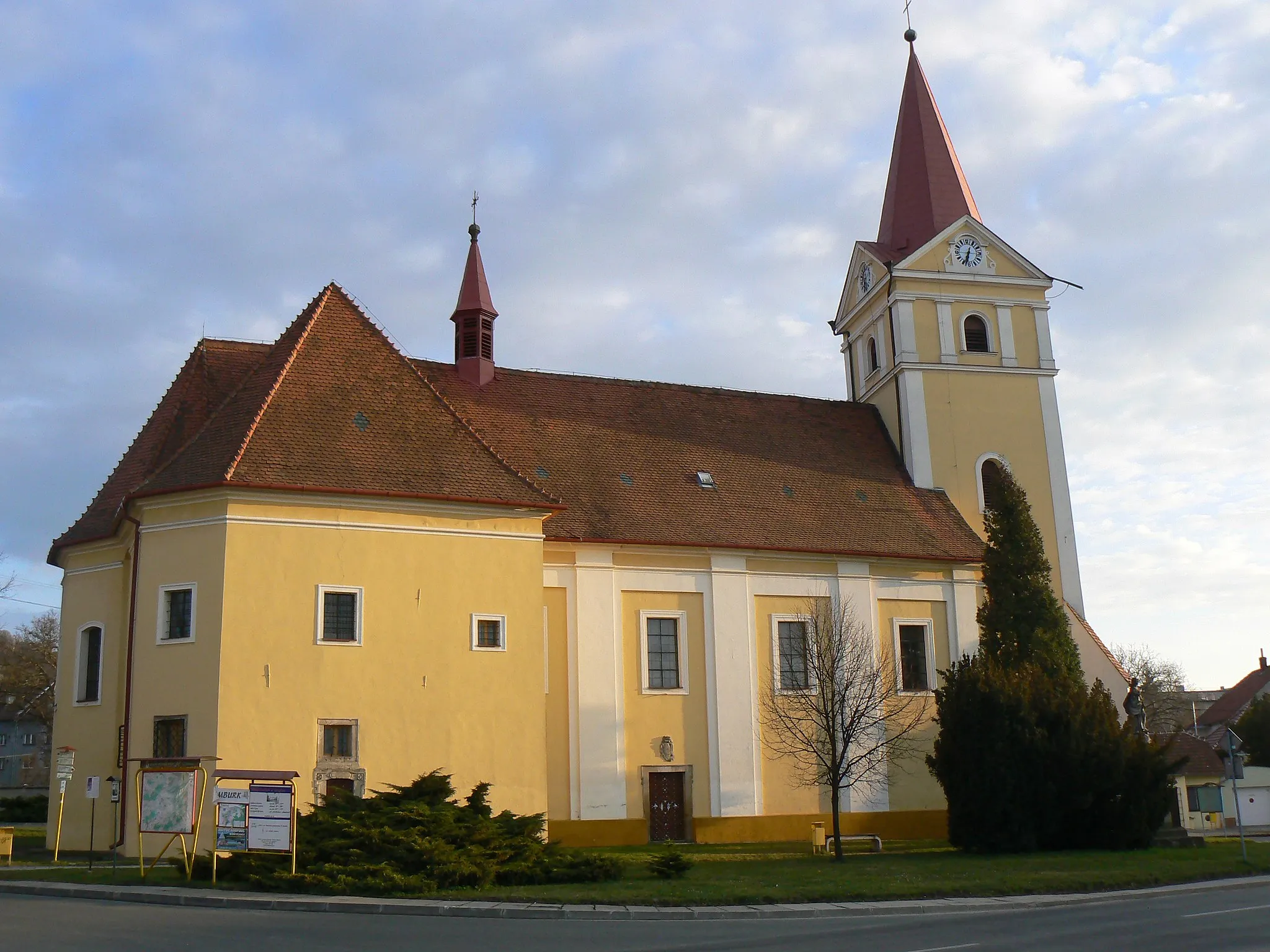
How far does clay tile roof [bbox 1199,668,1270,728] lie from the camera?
281ft

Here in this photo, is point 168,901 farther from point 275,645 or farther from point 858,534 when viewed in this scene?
point 858,534

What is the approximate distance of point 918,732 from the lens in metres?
31.9

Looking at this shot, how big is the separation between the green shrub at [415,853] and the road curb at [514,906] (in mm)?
473

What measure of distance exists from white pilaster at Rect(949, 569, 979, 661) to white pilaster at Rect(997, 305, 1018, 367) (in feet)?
25.9

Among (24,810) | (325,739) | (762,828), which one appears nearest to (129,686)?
(325,739)

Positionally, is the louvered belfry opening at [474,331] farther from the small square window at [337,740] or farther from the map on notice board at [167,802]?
the map on notice board at [167,802]

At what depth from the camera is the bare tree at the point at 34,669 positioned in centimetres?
5806

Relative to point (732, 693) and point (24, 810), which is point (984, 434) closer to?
point (732, 693)

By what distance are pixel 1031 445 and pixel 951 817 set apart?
14.7 meters

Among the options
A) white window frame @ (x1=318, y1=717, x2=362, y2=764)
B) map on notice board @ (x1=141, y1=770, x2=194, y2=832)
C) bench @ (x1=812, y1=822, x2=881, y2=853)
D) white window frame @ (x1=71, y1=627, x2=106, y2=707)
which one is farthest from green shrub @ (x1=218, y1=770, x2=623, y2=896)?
white window frame @ (x1=71, y1=627, x2=106, y2=707)

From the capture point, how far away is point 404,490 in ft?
81.4

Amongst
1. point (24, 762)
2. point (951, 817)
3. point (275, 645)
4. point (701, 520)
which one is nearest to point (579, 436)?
point (701, 520)

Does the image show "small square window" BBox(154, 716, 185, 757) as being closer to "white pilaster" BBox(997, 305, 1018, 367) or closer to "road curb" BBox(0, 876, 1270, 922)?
"road curb" BBox(0, 876, 1270, 922)

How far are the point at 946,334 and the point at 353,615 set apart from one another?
21551 millimetres
